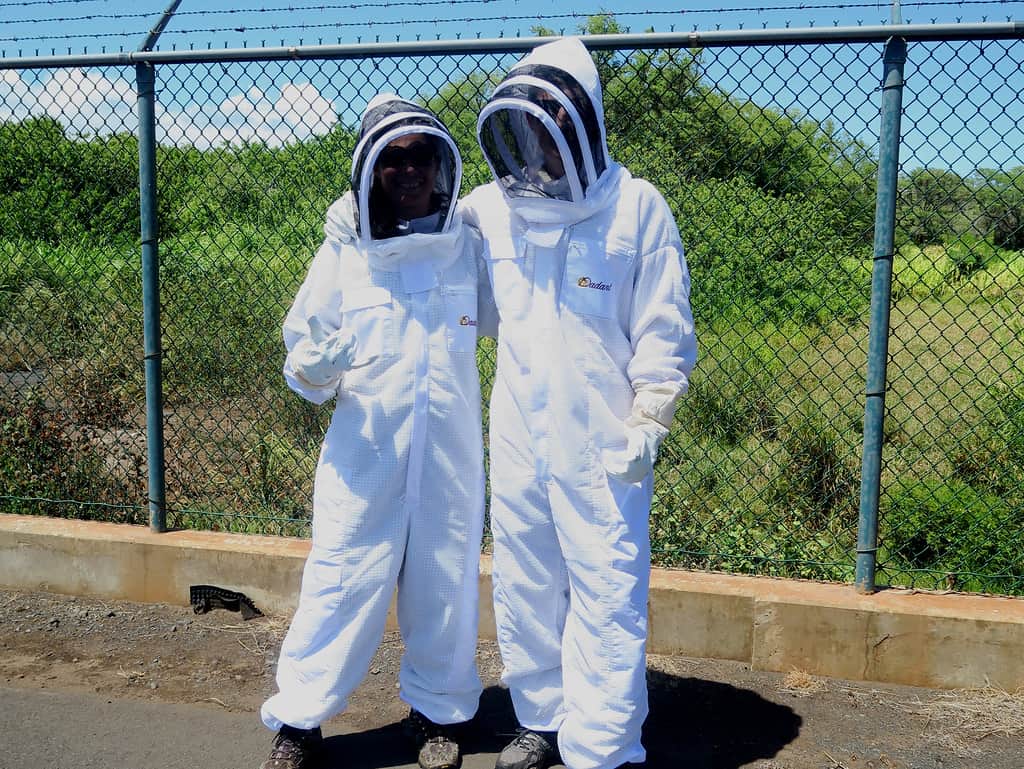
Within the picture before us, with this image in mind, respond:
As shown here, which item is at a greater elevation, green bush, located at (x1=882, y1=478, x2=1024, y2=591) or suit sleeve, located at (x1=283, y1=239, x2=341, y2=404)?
suit sleeve, located at (x1=283, y1=239, x2=341, y2=404)

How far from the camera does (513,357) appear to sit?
112 inches

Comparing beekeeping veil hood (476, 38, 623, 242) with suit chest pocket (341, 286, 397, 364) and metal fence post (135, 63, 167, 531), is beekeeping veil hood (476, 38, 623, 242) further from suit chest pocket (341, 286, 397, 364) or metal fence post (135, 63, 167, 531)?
metal fence post (135, 63, 167, 531)

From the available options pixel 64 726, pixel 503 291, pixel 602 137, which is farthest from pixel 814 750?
pixel 64 726

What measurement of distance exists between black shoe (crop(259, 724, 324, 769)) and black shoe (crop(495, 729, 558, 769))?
0.59m

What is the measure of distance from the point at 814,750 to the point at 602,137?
2.08m

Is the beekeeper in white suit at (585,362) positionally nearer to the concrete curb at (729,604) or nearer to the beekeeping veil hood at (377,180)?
the beekeeping veil hood at (377,180)

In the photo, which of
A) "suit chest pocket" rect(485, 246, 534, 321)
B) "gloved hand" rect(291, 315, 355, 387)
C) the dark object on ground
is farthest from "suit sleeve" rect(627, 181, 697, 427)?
the dark object on ground

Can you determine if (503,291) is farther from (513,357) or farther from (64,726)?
(64,726)

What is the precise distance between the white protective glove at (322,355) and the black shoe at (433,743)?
1.18m

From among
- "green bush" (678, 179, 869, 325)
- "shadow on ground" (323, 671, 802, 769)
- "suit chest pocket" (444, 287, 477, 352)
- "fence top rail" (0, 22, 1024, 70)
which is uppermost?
"fence top rail" (0, 22, 1024, 70)

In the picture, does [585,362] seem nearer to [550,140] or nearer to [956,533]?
[550,140]

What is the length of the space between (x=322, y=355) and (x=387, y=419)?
281mm

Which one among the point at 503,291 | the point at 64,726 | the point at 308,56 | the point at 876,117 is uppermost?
the point at 308,56

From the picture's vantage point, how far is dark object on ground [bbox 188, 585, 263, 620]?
13.8ft
